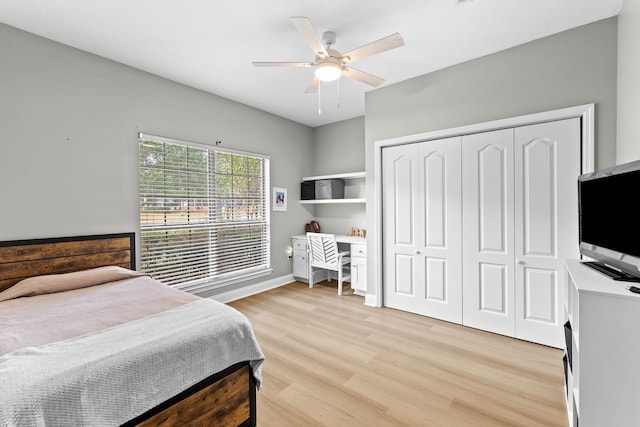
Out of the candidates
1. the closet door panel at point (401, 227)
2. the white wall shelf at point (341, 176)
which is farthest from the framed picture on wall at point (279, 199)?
the closet door panel at point (401, 227)

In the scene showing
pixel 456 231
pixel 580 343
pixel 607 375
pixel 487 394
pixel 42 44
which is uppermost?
pixel 42 44

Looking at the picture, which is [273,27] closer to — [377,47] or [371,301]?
[377,47]

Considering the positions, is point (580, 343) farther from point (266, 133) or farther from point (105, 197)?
point (266, 133)

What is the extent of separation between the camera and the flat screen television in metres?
1.32

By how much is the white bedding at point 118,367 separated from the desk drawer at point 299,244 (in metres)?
3.04

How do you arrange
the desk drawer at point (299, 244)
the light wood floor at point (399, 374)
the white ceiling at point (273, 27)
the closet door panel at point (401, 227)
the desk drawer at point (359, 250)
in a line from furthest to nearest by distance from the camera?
the desk drawer at point (299, 244) → the desk drawer at point (359, 250) → the closet door panel at point (401, 227) → the white ceiling at point (273, 27) → the light wood floor at point (399, 374)

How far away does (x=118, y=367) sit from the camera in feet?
3.89

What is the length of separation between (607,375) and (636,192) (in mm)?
823

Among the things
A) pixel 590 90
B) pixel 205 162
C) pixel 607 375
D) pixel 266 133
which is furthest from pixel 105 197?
pixel 590 90

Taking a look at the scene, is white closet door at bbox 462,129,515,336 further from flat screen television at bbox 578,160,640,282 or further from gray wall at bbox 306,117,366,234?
gray wall at bbox 306,117,366,234

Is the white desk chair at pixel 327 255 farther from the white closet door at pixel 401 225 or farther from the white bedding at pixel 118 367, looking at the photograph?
the white bedding at pixel 118 367

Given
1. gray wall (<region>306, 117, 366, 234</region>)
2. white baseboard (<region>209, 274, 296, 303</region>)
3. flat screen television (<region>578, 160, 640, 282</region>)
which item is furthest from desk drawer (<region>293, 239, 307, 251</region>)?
flat screen television (<region>578, 160, 640, 282</region>)

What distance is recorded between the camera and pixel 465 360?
2383 mm

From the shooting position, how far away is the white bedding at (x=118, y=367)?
1.01m
